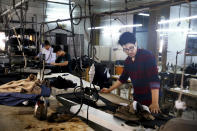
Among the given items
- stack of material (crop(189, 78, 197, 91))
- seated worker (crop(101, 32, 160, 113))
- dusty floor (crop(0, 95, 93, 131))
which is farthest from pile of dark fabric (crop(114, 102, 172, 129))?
stack of material (crop(189, 78, 197, 91))

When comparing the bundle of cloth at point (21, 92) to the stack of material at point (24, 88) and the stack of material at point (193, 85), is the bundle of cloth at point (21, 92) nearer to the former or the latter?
the stack of material at point (24, 88)

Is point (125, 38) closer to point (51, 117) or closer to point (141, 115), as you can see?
point (141, 115)

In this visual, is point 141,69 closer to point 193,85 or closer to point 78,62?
point 78,62

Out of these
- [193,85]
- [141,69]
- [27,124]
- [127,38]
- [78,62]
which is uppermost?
[127,38]

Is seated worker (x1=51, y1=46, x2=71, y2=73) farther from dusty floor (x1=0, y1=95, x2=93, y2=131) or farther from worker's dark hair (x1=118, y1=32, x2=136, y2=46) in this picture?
dusty floor (x1=0, y1=95, x2=93, y2=131)

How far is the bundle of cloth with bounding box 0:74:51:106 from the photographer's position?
1880 millimetres

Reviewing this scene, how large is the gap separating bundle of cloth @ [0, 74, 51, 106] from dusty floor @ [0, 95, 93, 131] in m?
0.18

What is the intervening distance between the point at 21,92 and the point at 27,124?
0.56m

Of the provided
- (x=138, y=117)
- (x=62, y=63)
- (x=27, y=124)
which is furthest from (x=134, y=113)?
(x=62, y=63)

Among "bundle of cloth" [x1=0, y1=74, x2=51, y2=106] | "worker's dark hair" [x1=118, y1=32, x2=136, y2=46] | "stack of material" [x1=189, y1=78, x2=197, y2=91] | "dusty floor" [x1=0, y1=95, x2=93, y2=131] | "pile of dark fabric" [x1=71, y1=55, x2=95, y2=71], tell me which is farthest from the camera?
"stack of material" [x1=189, y1=78, x2=197, y2=91]

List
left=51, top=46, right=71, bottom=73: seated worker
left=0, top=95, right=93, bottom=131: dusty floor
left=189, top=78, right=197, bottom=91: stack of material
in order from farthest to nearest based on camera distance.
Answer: left=51, top=46, right=71, bottom=73: seated worker
left=189, top=78, right=197, bottom=91: stack of material
left=0, top=95, right=93, bottom=131: dusty floor

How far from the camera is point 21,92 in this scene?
6.31 feet

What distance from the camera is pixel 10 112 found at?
1674 mm

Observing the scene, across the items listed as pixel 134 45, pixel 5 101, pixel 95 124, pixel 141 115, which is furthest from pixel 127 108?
pixel 5 101
